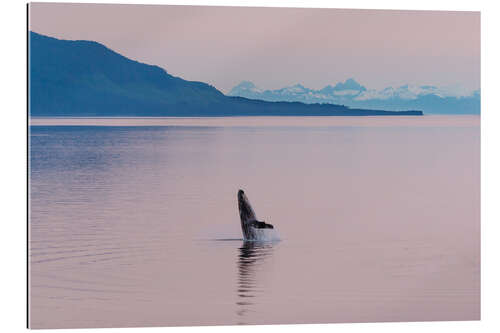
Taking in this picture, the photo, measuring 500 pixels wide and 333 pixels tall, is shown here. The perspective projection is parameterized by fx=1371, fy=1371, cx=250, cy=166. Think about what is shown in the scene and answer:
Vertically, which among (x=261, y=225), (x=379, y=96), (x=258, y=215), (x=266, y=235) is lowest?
(x=266, y=235)

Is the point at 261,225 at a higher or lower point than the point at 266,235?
higher

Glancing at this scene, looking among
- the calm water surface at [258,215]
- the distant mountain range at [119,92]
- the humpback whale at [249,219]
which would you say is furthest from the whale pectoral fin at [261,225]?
the distant mountain range at [119,92]

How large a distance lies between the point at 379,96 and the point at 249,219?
2181 millimetres

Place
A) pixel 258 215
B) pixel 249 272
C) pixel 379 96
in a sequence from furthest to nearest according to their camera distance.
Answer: pixel 379 96 < pixel 258 215 < pixel 249 272

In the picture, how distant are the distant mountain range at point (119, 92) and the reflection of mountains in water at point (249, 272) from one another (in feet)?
5.28

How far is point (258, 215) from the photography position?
53.5 feet

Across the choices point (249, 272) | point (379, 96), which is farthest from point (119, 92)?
point (379, 96)

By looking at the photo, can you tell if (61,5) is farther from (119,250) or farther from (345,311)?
(345,311)

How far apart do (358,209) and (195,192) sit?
1.99m

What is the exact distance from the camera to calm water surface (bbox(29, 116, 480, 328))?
49.8ft

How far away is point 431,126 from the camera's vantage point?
1680 cm

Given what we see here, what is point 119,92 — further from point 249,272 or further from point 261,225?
point 249,272

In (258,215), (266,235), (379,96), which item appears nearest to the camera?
(258,215)

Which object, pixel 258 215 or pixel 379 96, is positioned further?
pixel 379 96
